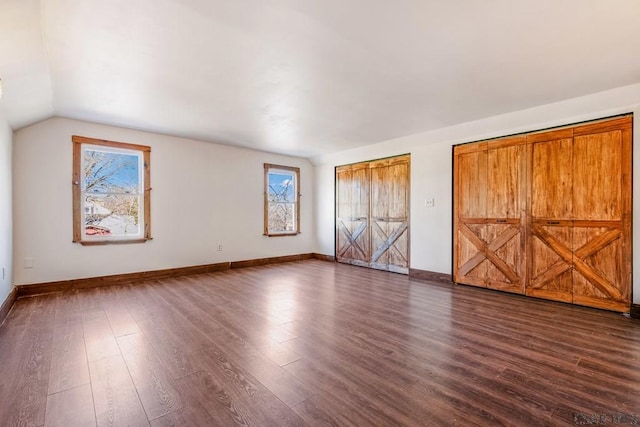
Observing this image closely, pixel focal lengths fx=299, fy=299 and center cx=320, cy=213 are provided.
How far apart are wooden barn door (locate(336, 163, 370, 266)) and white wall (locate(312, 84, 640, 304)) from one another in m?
0.33

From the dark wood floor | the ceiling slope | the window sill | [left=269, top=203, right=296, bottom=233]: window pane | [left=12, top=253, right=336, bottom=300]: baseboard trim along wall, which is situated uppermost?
the ceiling slope

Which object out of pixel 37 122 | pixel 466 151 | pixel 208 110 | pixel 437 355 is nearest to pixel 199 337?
pixel 437 355

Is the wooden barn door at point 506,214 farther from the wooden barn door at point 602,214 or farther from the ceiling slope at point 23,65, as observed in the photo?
the ceiling slope at point 23,65

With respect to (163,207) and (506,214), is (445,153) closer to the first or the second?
(506,214)

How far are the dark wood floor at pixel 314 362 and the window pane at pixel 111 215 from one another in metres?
1.22

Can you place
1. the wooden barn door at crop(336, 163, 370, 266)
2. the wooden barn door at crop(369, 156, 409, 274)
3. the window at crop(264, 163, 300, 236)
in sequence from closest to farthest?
the wooden barn door at crop(369, 156, 409, 274) < the wooden barn door at crop(336, 163, 370, 266) < the window at crop(264, 163, 300, 236)

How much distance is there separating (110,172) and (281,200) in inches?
132

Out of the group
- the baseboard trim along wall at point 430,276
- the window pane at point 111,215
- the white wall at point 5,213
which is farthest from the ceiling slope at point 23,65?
the baseboard trim along wall at point 430,276

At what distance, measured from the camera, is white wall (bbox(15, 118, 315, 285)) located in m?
4.20

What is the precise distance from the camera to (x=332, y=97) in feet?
11.8

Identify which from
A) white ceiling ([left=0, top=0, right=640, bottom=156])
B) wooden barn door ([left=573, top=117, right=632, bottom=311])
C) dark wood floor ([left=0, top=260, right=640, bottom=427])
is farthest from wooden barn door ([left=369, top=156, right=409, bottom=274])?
wooden barn door ([left=573, top=117, right=632, bottom=311])

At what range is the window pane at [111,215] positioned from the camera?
4.68m

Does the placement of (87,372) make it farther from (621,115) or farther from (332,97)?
(621,115)

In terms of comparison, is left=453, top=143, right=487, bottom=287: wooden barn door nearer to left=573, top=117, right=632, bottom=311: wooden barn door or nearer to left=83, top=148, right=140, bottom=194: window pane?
left=573, top=117, right=632, bottom=311: wooden barn door
